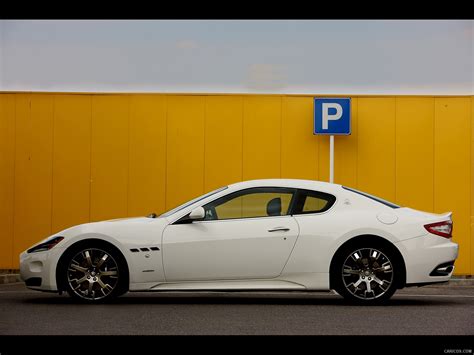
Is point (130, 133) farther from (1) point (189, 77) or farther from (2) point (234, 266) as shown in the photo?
(2) point (234, 266)

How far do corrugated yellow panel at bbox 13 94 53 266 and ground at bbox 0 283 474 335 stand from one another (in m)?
4.69

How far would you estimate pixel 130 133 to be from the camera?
16.7 metres

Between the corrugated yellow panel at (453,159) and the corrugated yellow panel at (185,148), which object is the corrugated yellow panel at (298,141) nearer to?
the corrugated yellow panel at (185,148)

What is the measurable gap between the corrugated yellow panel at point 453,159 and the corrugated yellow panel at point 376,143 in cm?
78

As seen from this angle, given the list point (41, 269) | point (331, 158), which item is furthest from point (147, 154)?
point (41, 269)

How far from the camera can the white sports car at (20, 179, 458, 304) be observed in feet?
34.1

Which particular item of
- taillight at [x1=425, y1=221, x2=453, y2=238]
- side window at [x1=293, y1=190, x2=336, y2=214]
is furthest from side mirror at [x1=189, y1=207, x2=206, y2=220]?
taillight at [x1=425, y1=221, x2=453, y2=238]

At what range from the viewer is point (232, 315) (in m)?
9.34

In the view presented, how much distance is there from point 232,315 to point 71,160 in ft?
26.5

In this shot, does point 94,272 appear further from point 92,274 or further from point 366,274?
point 366,274

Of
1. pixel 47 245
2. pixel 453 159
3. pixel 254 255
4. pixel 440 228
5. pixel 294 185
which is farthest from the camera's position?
pixel 453 159

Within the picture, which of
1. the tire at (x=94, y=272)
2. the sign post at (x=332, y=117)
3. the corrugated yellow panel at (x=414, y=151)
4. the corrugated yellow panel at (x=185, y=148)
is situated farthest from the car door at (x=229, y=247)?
the corrugated yellow panel at (x=414, y=151)

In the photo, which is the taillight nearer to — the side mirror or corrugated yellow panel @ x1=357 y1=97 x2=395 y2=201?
the side mirror

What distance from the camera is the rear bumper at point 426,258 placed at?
10375mm
